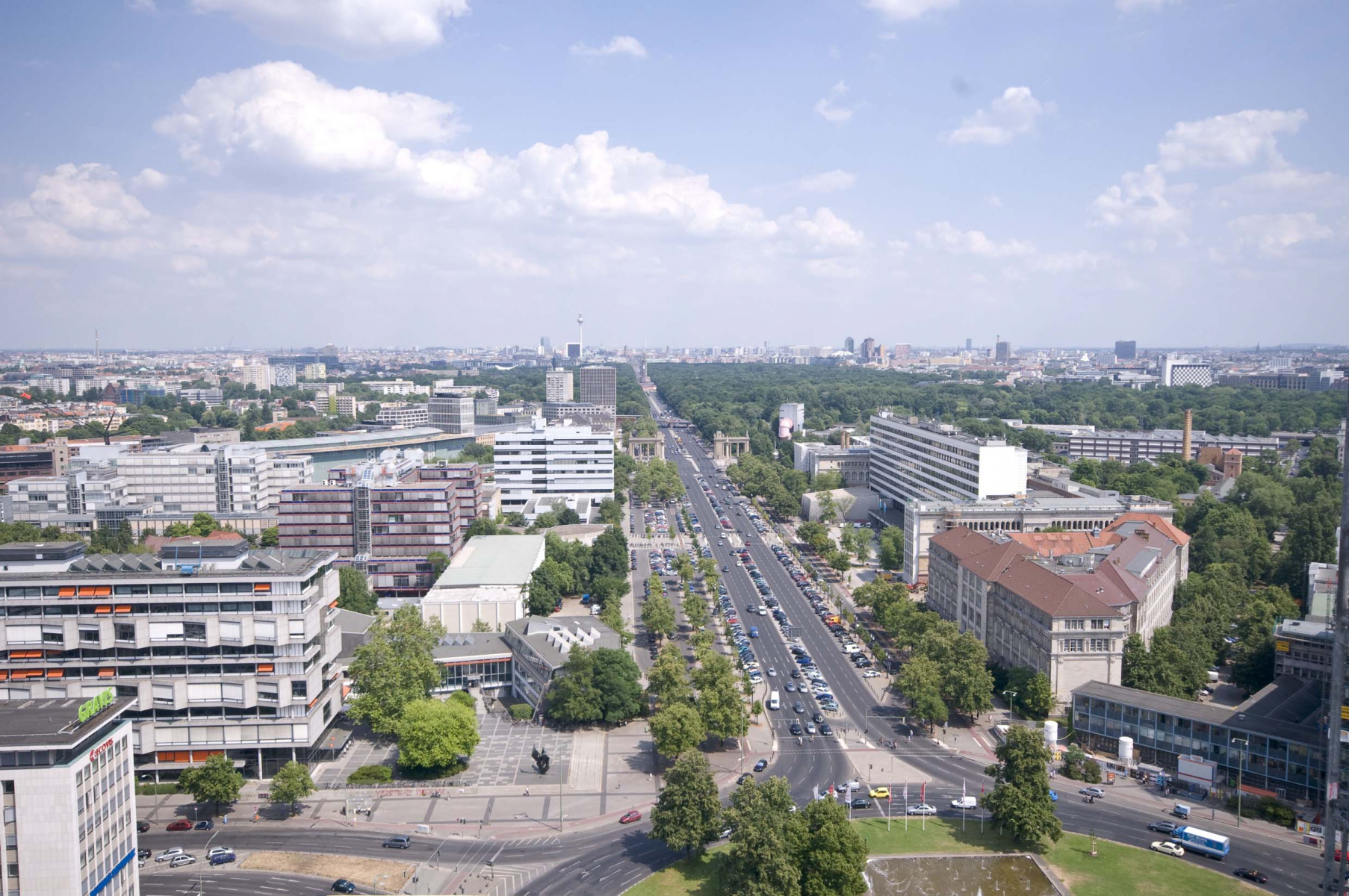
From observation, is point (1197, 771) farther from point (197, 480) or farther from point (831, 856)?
point (197, 480)

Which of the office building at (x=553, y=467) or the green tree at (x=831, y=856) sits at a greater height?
the office building at (x=553, y=467)

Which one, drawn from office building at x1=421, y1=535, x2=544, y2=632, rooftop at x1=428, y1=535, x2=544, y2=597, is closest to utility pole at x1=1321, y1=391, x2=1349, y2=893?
office building at x1=421, y1=535, x2=544, y2=632

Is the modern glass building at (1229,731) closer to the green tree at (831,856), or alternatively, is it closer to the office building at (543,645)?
the green tree at (831,856)

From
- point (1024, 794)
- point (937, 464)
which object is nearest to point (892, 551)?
point (937, 464)

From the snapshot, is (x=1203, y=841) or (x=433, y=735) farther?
(x=433, y=735)

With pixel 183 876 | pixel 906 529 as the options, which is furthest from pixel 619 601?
pixel 183 876

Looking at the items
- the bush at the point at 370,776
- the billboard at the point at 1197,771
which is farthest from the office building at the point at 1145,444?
the bush at the point at 370,776
